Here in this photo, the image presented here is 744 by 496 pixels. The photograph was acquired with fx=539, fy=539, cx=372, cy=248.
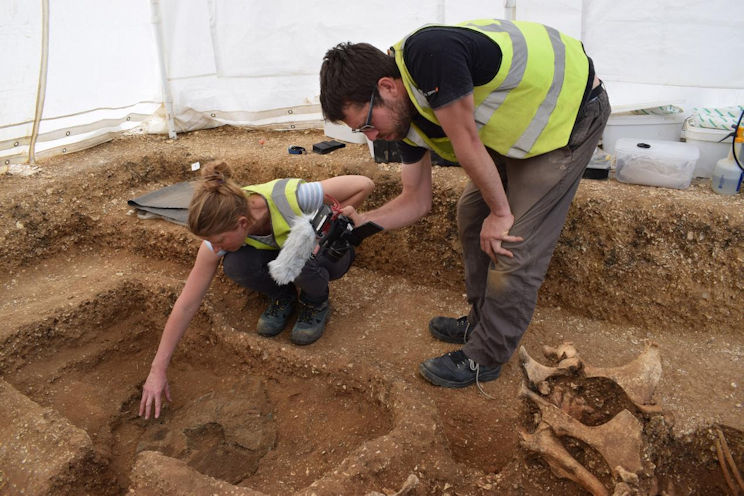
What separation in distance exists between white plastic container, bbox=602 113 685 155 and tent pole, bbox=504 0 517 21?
1.10 meters

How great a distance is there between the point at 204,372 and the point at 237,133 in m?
2.83

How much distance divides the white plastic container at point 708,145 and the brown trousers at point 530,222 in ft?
5.28

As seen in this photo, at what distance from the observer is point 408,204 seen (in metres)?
2.64

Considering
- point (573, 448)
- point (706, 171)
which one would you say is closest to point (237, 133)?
point (706, 171)

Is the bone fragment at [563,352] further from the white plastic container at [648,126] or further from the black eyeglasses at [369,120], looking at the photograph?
the white plastic container at [648,126]

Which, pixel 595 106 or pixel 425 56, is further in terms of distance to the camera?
pixel 595 106

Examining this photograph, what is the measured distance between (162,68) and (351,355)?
372 centimetres

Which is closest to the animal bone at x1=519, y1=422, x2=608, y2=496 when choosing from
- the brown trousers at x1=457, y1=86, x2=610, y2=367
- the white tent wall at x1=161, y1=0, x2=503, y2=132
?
the brown trousers at x1=457, y1=86, x2=610, y2=367

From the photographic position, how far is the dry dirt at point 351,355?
2.14 metres

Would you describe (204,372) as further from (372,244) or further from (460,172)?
(460,172)

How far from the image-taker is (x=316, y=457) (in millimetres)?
2475

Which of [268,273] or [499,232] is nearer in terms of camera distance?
[499,232]

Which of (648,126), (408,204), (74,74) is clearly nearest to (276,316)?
(408,204)

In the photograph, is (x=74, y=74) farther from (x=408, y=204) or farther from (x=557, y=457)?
(x=557, y=457)
